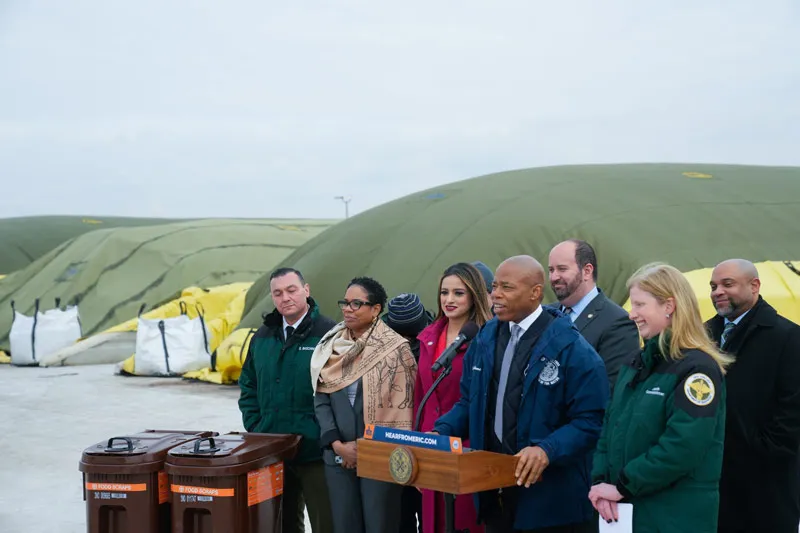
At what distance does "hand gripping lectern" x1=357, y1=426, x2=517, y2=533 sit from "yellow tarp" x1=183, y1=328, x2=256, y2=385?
868 cm

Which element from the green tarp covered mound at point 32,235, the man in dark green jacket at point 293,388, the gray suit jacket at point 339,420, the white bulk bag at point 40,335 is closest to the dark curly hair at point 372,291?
the man in dark green jacket at point 293,388

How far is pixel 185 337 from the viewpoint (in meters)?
13.1

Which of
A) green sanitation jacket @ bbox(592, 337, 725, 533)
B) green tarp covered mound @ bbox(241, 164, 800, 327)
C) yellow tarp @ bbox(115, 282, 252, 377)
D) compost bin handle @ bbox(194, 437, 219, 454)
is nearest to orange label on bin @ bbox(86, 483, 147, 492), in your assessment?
compost bin handle @ bbox(194, 437, 219, 454)

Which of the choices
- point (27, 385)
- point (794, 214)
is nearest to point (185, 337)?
point (27, 385)

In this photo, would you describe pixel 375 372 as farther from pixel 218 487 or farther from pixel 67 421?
pixel 67 421

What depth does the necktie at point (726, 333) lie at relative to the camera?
3.47 metres

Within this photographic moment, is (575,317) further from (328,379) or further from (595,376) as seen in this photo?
(328,379)

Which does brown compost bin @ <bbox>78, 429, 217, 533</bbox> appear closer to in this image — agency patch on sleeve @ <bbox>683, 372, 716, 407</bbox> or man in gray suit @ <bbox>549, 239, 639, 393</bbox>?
man in gray suit @ <bbox>549, 239, 639, 393</bbox>

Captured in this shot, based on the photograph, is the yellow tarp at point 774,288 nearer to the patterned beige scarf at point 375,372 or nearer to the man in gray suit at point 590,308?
the man in gray suit at point 590,308

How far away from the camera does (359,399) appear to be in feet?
12.2

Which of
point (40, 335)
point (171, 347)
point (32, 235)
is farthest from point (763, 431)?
point (32, 235)

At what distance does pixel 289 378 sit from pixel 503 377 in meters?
1.28

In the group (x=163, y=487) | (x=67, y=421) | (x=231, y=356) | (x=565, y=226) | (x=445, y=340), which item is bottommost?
(x=67, y=421)

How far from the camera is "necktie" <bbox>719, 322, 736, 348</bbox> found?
3.47 metres
